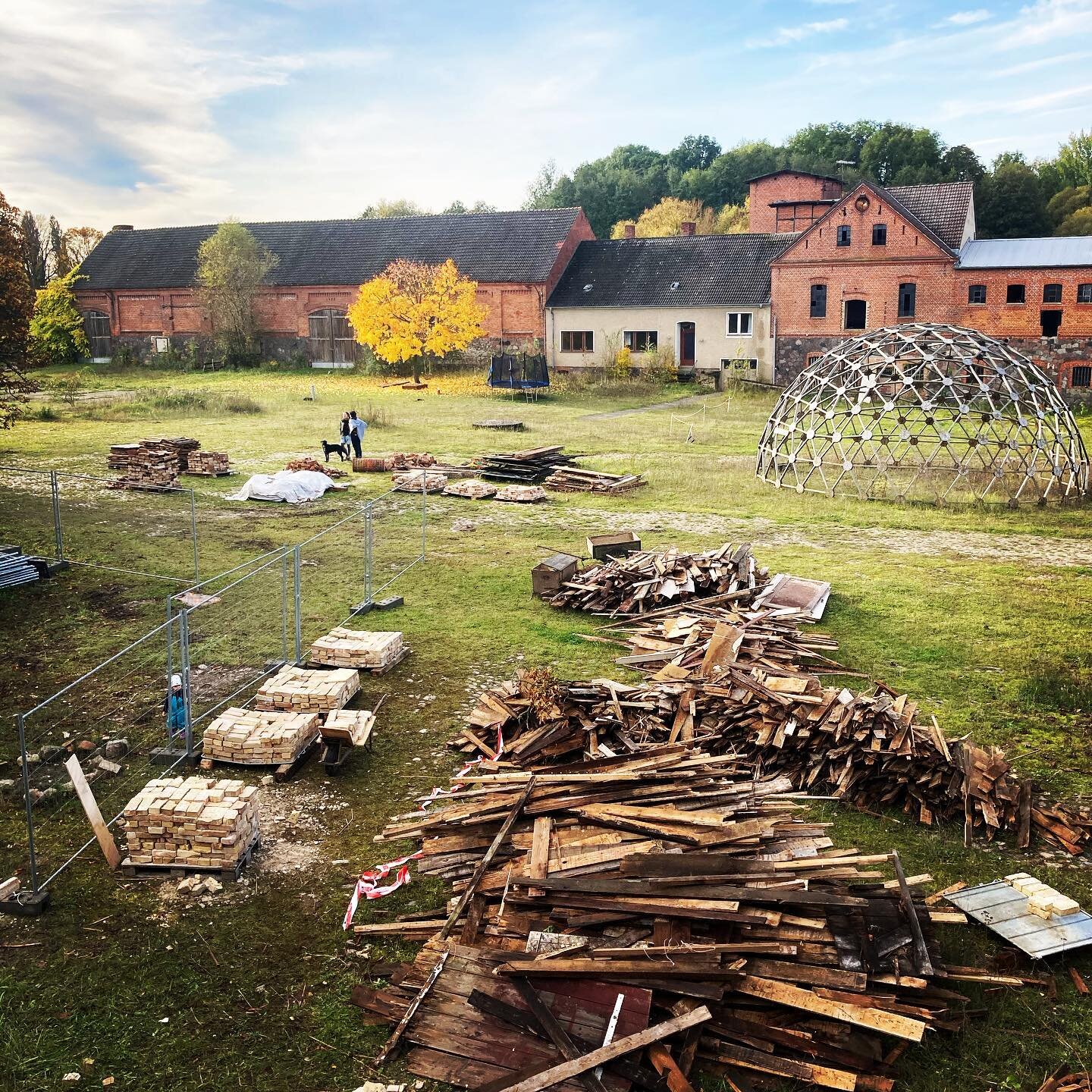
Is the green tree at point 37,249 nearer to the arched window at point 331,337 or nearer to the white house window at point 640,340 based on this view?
the arched window at point 331,337

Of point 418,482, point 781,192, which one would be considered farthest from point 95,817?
point 781,192

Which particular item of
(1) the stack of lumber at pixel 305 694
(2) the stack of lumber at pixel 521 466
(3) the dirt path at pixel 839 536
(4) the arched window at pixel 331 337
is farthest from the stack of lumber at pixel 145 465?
(4) the arched window at pixel 331 337

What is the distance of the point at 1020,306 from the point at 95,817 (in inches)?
1691

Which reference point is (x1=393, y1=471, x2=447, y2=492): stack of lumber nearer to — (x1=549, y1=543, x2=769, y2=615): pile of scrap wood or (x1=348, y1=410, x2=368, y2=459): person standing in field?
(x1=348, y1=410, x2=368, y2=459): person standing in field

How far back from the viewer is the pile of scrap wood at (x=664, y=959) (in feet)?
20.8

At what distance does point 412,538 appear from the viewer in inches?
810

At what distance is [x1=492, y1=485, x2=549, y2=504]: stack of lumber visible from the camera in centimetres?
2423

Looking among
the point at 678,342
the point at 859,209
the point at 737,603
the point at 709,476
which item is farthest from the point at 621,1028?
the point at 678,342

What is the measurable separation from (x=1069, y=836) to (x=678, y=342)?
43873 mm

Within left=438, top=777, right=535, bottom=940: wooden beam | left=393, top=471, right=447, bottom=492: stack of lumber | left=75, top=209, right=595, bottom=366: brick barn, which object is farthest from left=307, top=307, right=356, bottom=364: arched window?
left=438, top=777, right=535, bottom=940: wooden beam

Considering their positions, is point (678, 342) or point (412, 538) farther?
point (678, 342)

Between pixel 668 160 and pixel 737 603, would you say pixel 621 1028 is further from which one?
pixel 668 160

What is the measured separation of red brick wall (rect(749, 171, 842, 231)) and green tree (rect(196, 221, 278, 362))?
29.3 metres

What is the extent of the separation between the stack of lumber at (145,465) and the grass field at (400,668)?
29.7 inches
